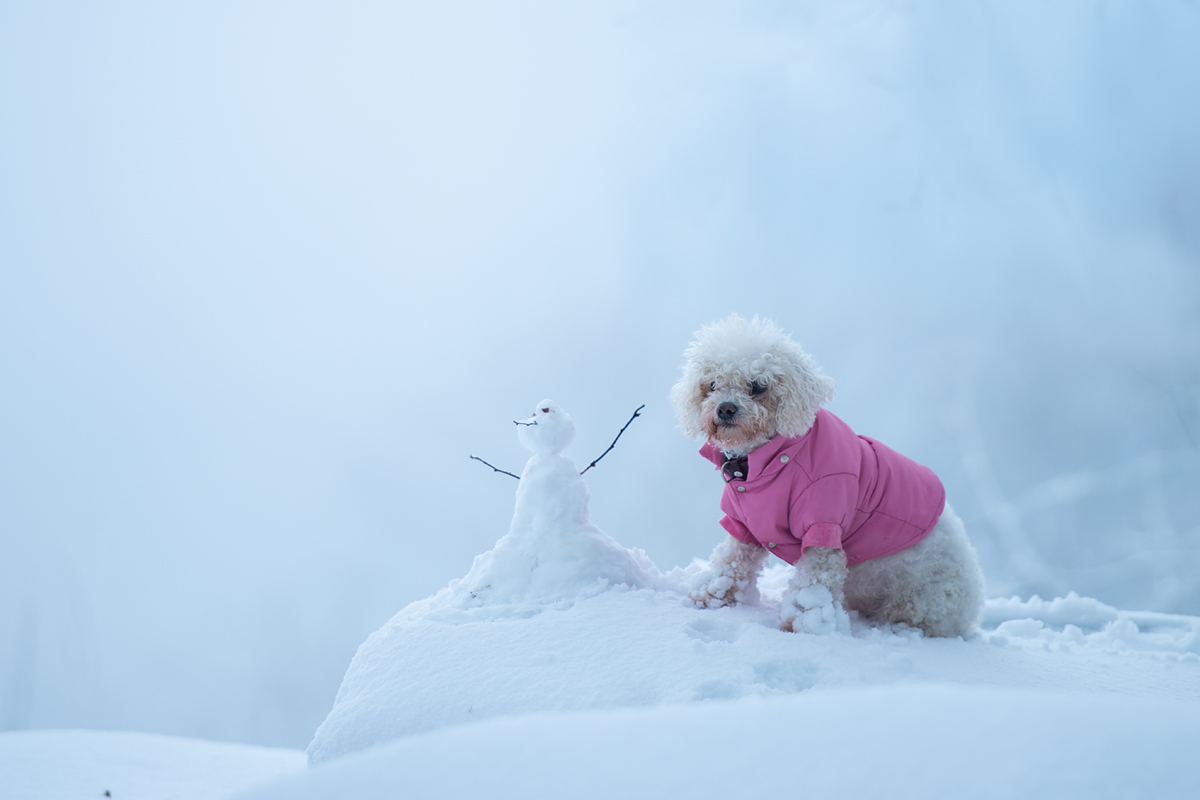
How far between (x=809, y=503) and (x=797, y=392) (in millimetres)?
452

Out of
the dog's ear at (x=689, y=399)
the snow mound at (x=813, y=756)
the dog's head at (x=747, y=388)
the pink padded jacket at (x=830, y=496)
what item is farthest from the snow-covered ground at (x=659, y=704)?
the dog's head at (x=747, y=388)

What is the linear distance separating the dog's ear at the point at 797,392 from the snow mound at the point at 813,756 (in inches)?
65.2

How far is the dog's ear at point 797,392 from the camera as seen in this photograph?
2.66 metres

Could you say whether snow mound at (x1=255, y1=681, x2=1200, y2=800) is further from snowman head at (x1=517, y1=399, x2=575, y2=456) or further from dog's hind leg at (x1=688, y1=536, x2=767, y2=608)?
snowman head at (x1=517, y1=399, x2=575, y2=456)

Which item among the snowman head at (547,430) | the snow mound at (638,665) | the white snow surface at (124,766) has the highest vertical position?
the snowman head at (547,430)

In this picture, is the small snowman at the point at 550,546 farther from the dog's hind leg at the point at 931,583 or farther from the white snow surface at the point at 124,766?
the white snow surface at the point at 124,766

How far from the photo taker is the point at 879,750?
90 centimetres

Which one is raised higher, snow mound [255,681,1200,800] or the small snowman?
the small snowman

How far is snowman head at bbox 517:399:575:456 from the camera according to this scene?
9.98ft

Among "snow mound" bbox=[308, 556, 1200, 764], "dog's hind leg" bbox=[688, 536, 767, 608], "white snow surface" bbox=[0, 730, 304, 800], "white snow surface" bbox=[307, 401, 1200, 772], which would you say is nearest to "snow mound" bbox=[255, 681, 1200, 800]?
"white snow surface" bbox=[307, 401, 1200, 772]

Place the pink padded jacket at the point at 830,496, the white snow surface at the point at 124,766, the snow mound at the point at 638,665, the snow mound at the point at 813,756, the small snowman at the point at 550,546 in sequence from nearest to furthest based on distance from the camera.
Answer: the snow mound at the point at 813,756 → the snow mound at the point at 638,665 → the pink padded jacket at the point at 830,496 → the small snowman at the point at 550,546 → the white snow surface at the point at 124,766

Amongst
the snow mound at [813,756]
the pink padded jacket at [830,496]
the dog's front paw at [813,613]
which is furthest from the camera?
the pink padded jacket at [830,496]

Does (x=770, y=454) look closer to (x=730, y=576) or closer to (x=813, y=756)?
(x=730, y=576)

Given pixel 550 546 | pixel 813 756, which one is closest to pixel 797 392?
pixel 550 546
